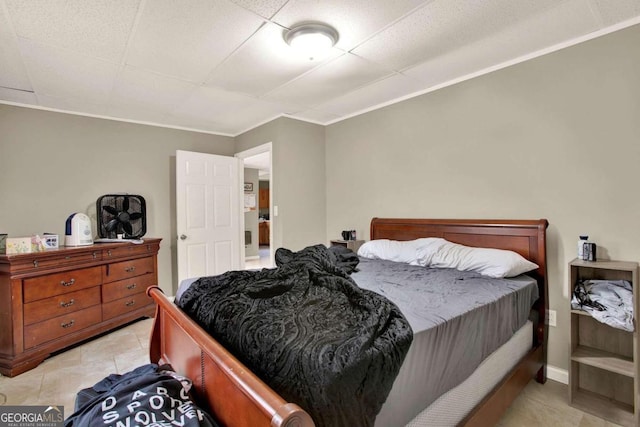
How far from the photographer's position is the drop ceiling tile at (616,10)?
1.83 m

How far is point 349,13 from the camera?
6.16ft

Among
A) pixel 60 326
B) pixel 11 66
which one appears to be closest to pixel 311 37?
pixel 11 66

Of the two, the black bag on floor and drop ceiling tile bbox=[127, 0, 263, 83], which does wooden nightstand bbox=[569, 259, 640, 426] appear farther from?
drop ceiling tile bbox=[127, 0, 263, 83]

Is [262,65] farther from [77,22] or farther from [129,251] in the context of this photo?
[129,251]

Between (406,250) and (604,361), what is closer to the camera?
(604,361)

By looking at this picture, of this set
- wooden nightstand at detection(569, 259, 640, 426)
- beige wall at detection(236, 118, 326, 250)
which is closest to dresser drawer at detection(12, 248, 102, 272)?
beige wall at detection(236, 118, 326, 250)

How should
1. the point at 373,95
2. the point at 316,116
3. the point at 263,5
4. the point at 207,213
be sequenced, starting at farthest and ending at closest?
the point at 207,213
the point at 316,116
the point at 373,95
the point at 263,5

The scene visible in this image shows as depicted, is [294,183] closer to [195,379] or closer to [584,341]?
[195,379]

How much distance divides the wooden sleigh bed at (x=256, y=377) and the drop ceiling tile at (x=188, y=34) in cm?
164

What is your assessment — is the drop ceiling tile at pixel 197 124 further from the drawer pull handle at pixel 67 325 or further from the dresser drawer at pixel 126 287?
the drawer pull handle at pixel 67 325

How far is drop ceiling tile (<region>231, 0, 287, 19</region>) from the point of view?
1752mm

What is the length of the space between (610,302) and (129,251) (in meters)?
4.05

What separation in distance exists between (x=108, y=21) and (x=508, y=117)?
2843 millimetres

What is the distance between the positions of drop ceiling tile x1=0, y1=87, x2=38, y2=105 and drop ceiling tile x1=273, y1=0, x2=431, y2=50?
2716mm
